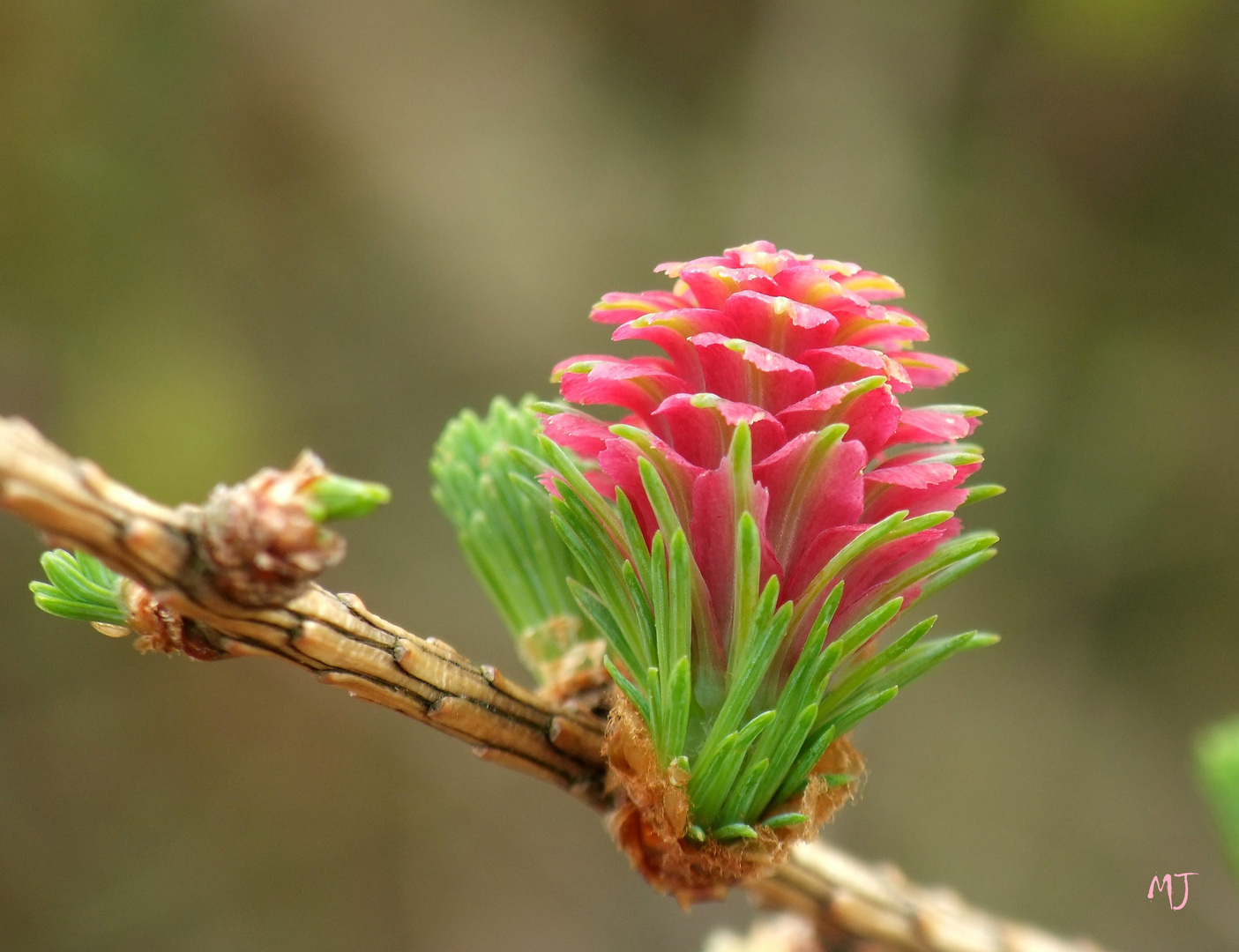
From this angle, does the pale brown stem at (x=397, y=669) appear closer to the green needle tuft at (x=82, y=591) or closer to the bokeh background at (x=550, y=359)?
the green needle tuft at (x=82, y=591)

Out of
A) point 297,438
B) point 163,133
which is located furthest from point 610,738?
point 163,133

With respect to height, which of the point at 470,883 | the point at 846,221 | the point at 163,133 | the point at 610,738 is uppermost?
the point at 163,133

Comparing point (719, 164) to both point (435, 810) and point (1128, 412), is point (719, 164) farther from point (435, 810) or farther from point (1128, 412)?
point (435, 810)

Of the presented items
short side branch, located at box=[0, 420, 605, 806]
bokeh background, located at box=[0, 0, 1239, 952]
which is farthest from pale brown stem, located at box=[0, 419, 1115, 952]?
bokeh background, located at box=[0, 0, 1239, 952]

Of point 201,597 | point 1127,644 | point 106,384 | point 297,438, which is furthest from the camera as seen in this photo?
point 1127,644

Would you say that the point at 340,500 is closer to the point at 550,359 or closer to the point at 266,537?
the point at 266,537

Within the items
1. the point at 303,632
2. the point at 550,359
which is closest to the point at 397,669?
the point at 303,632

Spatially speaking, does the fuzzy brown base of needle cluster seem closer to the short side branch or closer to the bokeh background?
the short side branch
